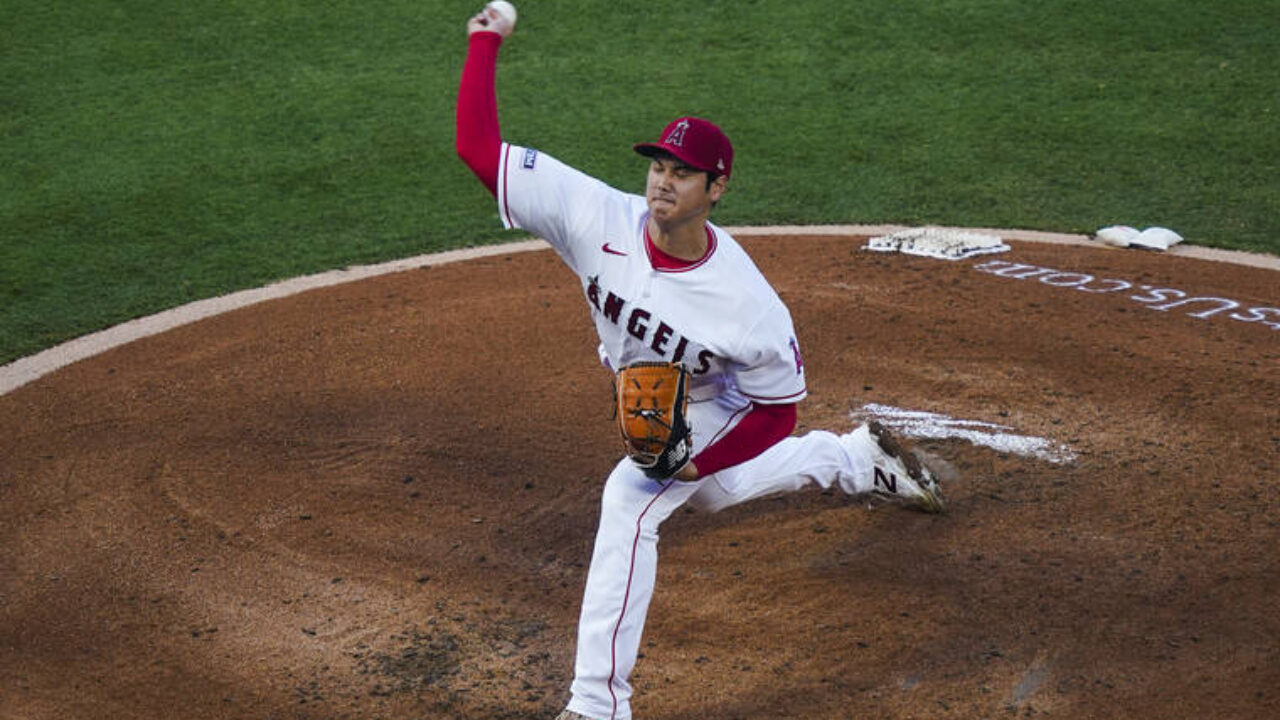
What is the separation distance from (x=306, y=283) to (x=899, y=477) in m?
3.94

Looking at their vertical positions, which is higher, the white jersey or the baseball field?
the white jersey

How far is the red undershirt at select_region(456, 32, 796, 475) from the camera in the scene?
3936 mm

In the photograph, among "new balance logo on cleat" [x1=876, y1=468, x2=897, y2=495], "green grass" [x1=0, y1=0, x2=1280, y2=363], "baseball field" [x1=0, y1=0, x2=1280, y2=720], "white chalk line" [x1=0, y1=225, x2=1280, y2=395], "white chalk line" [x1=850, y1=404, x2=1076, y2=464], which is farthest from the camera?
"green grass" [x1=0, y1=0, x2=1280, y2=363]

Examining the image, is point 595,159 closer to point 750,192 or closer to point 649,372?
point 750,192

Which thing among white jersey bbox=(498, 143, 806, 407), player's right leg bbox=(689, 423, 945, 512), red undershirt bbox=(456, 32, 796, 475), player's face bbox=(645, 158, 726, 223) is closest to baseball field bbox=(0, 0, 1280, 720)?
player's right leg bbox=(689, 423, 945, 512)

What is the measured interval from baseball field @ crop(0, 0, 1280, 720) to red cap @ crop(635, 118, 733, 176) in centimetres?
143

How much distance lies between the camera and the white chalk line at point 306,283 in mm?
6834

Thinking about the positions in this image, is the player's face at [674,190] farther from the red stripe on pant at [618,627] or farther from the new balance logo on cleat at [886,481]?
the new balance logo on cleat at [886,481]

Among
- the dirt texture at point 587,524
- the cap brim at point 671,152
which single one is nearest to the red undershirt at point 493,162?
the cap brim at point 671,152

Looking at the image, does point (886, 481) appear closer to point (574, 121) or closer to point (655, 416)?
point (655, 416)

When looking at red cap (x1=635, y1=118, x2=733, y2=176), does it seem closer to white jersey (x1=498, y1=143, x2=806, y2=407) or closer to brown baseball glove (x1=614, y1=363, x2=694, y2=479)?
white jersey (x1=498, y1=143, x2=806, y2=407)

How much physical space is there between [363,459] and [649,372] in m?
2.10

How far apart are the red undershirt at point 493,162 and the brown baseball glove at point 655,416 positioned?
0.89 feet

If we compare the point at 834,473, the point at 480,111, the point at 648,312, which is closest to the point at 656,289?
the point at 648,312
